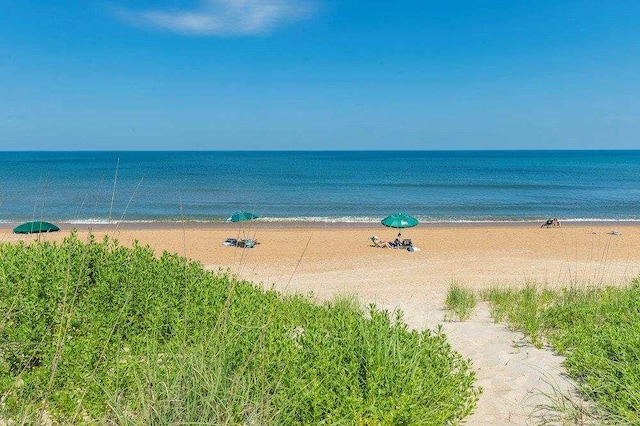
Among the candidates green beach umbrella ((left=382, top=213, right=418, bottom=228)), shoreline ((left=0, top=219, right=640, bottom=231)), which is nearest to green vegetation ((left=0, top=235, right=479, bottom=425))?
green beach umbrella ((left=382, top=213, right=418, bottom=228))

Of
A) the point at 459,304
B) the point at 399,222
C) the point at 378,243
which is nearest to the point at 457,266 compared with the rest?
the point at 399,222

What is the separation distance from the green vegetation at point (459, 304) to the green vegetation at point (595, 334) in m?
0.45

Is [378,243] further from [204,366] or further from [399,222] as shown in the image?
[204,366]

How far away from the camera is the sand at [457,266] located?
553 cm

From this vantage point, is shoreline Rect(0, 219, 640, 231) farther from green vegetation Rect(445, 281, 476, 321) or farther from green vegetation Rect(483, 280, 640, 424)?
green vegetation Rect(483, 280, 640, 424)

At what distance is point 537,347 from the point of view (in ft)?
20.5

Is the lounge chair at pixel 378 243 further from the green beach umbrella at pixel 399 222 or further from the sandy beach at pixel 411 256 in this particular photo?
the green beach umbrella at pixel 399 222

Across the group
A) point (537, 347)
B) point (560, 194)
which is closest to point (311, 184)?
point (560, 194)

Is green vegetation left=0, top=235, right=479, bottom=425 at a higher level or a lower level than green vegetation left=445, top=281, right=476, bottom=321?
higher

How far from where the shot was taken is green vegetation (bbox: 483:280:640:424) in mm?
4305

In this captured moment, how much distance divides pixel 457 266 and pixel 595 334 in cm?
1060

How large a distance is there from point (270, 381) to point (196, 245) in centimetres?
1804

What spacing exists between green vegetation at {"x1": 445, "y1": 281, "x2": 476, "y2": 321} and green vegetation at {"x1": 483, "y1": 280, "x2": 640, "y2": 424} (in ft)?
1.48

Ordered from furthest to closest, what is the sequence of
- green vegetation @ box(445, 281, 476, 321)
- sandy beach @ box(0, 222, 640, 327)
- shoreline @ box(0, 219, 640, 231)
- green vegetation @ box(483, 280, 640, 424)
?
shoreline @ box(0, 219, 640, 231) < sandy beach @ box(0, 222, 640, 327) < green vegetation @ box(445, 281, 476, 321) < green vegetation @ box(483, 280, 640, 424)
